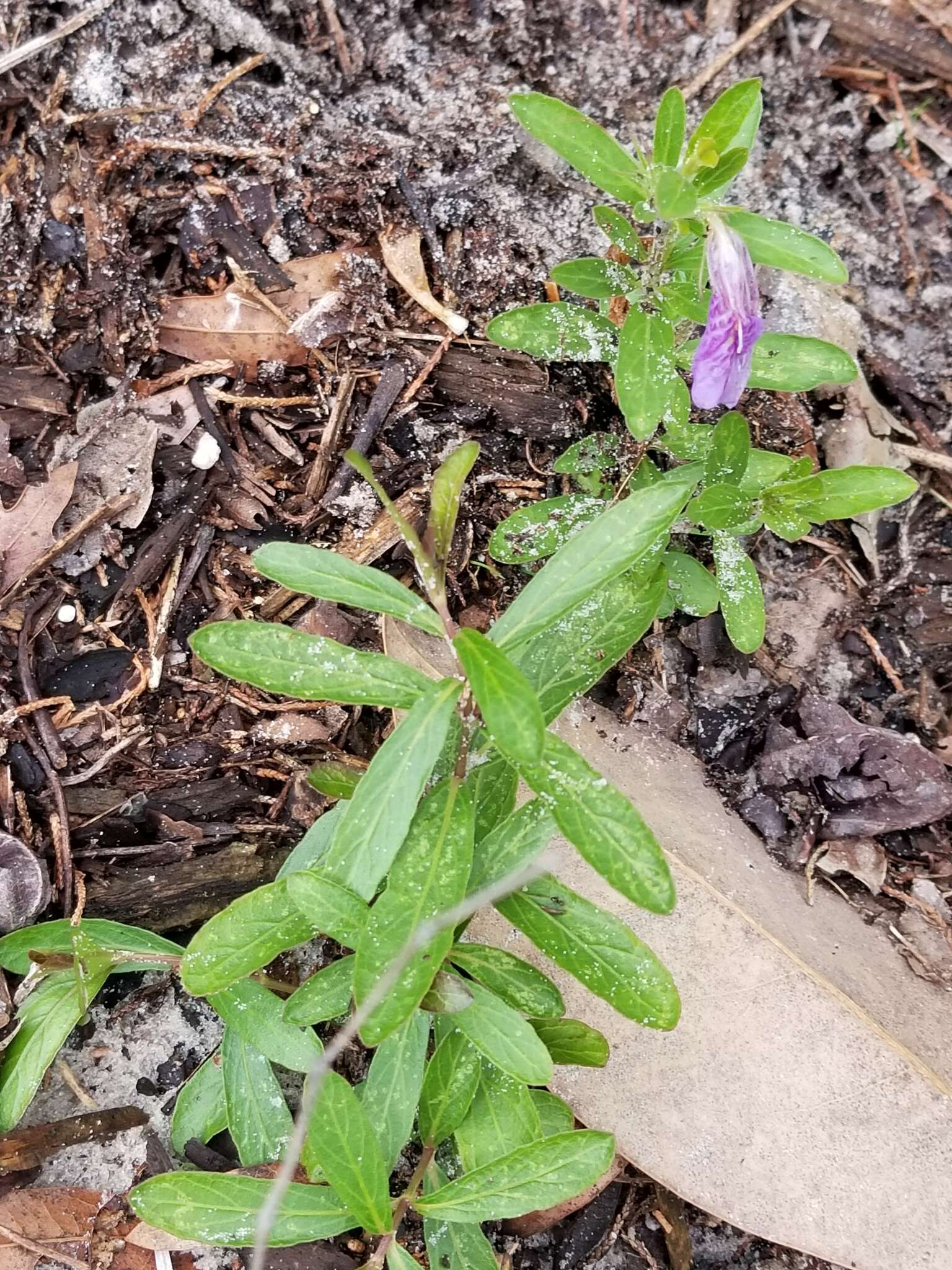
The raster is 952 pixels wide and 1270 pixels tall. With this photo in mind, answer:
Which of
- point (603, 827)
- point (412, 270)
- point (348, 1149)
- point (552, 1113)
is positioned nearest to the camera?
point (603, 827)

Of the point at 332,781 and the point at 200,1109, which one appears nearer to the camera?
the point at 332,781

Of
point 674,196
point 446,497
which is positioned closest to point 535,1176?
point 446,497

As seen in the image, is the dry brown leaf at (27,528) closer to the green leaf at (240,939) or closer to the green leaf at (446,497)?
the green leaf at (240,939)

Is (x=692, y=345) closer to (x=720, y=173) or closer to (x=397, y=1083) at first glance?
(x=720, y=173)

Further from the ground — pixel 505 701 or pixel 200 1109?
pixel 505 701

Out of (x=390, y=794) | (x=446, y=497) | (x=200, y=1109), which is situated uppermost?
(x=446, y=497)

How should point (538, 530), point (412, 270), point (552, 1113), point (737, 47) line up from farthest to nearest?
point (737, 47)
point (412, 270)
point (538, 530)
point (552, 1113)

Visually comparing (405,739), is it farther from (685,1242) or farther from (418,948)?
(685,1242)
